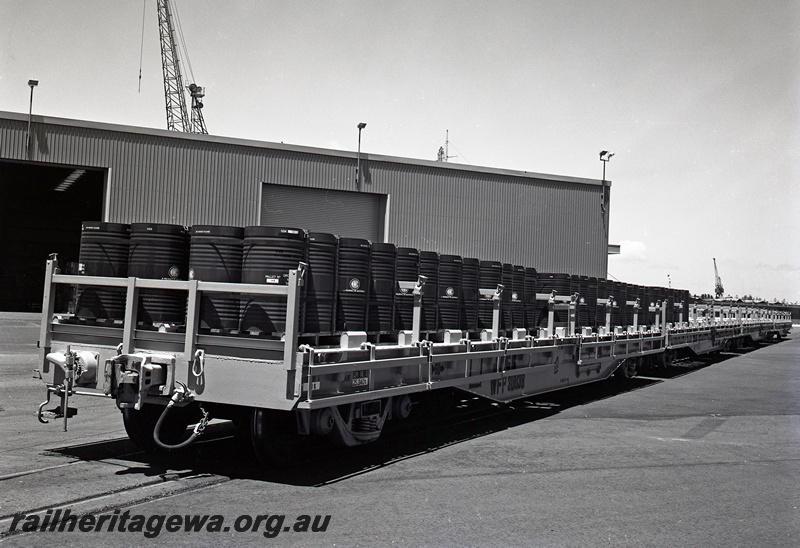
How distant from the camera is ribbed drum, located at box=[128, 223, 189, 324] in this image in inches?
255

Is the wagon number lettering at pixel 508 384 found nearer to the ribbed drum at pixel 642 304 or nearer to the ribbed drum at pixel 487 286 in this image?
the ribbed drum at pixel 487 286

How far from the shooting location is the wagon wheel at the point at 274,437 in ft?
20.2

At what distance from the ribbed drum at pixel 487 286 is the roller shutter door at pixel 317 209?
17.1m

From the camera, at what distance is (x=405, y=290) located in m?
7.99

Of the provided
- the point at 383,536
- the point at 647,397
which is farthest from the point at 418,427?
the point at 647,397

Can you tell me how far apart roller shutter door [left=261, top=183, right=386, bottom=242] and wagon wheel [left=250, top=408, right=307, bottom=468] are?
20.0 meters

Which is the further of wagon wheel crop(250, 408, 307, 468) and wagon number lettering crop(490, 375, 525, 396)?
wagon number lettering crop(490, 375, 525, 396)

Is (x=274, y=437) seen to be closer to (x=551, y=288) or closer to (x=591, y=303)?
(x=551, y=288)

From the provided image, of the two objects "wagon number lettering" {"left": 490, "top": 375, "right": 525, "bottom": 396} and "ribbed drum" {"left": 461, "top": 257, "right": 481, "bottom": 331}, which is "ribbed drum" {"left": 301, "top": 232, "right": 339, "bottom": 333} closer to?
"ribbed drum" {"left": 461, "top": 257, "right": 481, "bottom": 331}

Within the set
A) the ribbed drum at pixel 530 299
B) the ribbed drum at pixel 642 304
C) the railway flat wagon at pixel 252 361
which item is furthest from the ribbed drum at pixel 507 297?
the ribbed drum at pixel 642 304


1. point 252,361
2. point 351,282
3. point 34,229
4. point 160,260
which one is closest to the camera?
point 252,361

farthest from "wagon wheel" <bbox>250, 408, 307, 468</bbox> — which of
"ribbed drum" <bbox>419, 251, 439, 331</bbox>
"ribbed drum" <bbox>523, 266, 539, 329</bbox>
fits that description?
"ribbed drum" <bbox>523, 266, 539, 329</bbox>

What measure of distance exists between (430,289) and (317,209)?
62.1 ft

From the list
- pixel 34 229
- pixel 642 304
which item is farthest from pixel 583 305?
pixel 34 229
